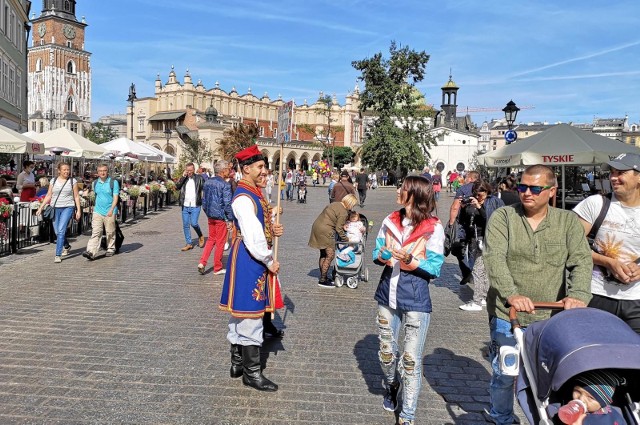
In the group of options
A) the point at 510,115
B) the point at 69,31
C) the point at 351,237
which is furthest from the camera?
the point at 69,31

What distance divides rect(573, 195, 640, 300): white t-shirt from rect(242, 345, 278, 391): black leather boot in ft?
8.84

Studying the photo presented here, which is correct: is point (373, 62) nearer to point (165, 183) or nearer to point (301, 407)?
point (165, 183)

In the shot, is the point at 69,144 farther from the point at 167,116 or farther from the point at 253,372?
the point at 167,116

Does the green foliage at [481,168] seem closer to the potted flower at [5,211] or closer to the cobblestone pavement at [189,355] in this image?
the cobblestone pavement at [189,355]

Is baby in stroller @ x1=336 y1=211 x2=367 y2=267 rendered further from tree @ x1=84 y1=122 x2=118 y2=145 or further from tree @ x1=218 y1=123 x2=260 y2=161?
tree @ x1=84 y1=122 x2=118 y2=145

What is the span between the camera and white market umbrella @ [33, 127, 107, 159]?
58.7 ft

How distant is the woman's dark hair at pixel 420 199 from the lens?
3979 millimetres

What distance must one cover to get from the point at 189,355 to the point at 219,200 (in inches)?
187

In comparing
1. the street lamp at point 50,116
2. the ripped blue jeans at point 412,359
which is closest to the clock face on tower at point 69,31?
the street lamp at point 50,116

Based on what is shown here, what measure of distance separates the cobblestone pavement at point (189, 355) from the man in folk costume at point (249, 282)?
0.22 meters

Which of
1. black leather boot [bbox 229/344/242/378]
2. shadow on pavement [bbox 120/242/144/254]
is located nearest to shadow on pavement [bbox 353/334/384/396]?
black leather boot [bbox 229/344/242/378]

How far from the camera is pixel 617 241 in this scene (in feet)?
12.7

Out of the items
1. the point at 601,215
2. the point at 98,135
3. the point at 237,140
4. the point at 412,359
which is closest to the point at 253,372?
the point at 412,359

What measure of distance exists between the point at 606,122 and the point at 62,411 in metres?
170
